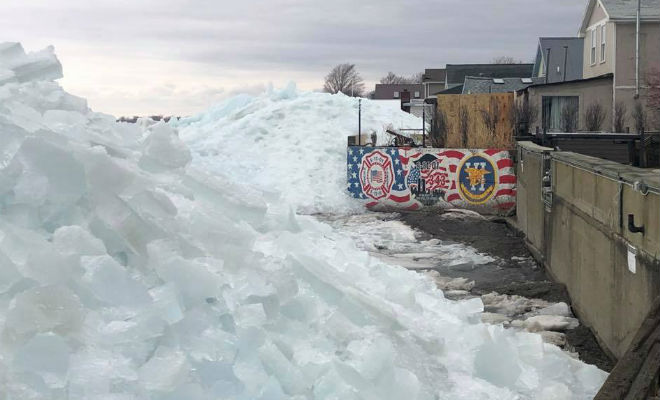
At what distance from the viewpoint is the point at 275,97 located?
99.0 feet

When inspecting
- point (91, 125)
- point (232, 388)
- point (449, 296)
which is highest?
point (91, 125)

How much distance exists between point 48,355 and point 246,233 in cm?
250

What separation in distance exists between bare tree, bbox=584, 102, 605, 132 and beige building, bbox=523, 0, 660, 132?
869mm

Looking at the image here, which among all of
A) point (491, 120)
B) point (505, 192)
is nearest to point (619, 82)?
point (491, 120)

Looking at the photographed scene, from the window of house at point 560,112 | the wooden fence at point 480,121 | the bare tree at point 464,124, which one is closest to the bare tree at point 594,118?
the window of house at point 560,112

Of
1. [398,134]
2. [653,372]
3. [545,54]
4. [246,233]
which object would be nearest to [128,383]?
[246,233]

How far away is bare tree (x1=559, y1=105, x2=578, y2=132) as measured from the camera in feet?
81.4

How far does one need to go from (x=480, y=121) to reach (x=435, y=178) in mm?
3874

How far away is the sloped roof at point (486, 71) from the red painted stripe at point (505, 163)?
32381mm

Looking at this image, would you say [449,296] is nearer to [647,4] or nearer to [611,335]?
[611,335]

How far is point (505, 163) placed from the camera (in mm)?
20594

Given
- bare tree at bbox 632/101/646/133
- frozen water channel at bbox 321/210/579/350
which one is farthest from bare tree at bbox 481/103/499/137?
frozen water channel at bbox 321/210/579/350

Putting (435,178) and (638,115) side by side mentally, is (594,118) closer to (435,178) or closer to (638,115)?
(638,115)

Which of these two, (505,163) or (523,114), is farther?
(523,114)
